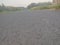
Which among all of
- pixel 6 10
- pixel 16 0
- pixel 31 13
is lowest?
pixel 31 13

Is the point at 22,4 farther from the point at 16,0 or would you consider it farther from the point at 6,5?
the point at 6,5

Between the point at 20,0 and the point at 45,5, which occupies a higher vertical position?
the point at 20,0

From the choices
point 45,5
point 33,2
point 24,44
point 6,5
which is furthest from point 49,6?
point 24,44

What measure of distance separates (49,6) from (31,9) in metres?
0.32

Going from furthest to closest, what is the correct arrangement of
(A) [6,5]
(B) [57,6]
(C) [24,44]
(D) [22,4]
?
(B) [57,6], (A) [6,5], (D) [22,4], (C) [24,44]

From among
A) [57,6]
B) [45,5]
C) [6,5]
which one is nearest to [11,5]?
[6,5]

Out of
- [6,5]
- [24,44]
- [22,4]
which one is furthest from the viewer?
[6,5]

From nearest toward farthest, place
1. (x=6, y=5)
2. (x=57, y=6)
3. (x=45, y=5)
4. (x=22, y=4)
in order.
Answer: (x=22, y=4) → (x=6, y=5) → (x=45, y=5) → (x=57, y=6)

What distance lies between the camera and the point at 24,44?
89 centimetres

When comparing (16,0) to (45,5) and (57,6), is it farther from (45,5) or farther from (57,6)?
(57,6)

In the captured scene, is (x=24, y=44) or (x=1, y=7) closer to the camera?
(x=24, y=44)

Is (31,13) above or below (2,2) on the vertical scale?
below

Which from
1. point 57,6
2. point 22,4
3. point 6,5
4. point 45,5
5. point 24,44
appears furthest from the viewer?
point 57,6

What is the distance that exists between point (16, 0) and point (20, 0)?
71 millimetres
